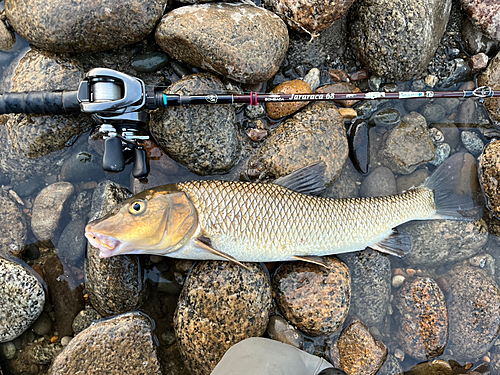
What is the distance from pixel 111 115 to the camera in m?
2.56

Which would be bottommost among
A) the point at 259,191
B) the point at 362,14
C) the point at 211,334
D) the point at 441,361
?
the point at 441,361

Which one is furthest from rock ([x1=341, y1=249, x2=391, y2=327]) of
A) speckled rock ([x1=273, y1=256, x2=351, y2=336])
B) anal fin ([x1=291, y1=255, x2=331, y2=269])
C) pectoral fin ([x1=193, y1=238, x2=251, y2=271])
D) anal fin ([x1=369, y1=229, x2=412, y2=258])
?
pectoral fin ([x1=193, y1=238, x2=251, y2=271])

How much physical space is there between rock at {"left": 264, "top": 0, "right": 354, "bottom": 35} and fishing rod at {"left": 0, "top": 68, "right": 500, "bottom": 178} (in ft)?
2.82

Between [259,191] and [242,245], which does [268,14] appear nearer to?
[259,191]

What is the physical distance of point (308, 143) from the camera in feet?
10.5

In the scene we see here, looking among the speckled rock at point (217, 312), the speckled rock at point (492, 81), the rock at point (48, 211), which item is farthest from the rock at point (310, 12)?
the rock at point (48, 211)

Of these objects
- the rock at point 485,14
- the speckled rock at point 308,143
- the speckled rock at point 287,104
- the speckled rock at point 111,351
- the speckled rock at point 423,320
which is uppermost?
the rock at point 485,14

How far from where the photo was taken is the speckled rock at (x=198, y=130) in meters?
3.00

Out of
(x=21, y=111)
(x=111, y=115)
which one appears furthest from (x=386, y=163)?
(x=21, y=111)

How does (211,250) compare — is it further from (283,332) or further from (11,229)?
(11,229)

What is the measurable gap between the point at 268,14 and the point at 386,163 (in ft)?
6.92

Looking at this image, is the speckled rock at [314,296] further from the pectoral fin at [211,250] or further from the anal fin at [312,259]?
the pectoral fin at [211,250]

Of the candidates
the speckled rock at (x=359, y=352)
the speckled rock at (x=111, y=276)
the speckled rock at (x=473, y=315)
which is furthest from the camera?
the speckled rock at (x=473, y=315)

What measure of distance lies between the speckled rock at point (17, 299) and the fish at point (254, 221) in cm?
107
